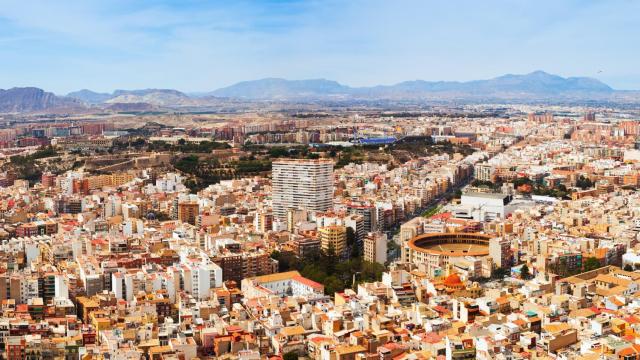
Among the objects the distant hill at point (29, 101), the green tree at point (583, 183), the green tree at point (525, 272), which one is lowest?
the green tree at point (525, 272)

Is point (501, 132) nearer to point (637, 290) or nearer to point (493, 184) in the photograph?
point (493, 184)

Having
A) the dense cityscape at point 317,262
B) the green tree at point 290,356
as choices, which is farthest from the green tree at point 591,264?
the green tree at point 290,356

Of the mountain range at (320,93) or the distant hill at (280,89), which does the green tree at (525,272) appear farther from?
the distant hill at (280,89)

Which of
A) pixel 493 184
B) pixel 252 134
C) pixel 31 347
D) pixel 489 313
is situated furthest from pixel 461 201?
pixel 252 134

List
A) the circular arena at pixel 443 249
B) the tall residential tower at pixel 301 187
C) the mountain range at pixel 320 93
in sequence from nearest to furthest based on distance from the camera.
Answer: the circular arena at pixel 443 249 → the tall residential tower at pixel 301 187 → the mountain range at pixel 320 93

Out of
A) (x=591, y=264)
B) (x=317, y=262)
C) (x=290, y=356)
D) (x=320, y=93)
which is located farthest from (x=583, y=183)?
(x=320, y=93)

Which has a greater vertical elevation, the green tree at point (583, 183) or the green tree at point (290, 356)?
the green tree at point (583, 183)

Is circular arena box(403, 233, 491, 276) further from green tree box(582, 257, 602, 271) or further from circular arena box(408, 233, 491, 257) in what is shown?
green tree box(582, 257, 602, 271)
